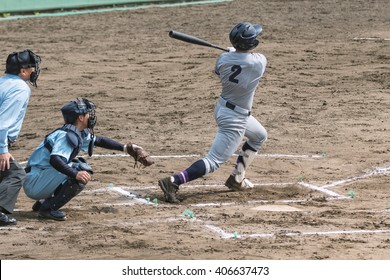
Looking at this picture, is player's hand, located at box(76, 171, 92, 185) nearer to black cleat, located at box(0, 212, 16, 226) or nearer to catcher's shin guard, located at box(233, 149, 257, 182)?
black cleat, located at box(0, 212, 16, 226)

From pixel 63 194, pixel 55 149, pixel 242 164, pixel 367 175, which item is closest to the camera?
pixel 55 149

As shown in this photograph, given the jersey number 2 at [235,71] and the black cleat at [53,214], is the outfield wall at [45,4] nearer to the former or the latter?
the jersey number 2 at [235,71]

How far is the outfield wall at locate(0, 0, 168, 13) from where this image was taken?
Answer: 23.8m

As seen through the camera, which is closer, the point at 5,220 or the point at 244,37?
the point at 5,220

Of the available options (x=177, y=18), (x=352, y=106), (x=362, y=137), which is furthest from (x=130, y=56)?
(x=362, y=137)

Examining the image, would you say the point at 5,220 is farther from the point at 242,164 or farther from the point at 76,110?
the point at 242,164

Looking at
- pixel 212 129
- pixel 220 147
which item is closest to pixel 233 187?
pixel 220 147

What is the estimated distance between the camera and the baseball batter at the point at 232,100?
10484mm

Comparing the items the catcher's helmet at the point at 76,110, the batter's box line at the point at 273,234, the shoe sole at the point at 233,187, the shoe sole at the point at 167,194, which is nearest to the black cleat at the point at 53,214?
the catcher's helmet at the point at 76,110

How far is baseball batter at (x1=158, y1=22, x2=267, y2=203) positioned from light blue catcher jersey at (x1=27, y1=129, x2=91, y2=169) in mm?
1132

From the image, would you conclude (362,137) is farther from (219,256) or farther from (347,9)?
(347,9)

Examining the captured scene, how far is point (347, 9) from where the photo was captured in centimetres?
2433

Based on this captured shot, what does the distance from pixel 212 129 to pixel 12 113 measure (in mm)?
5431

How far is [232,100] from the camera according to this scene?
10680 mm
